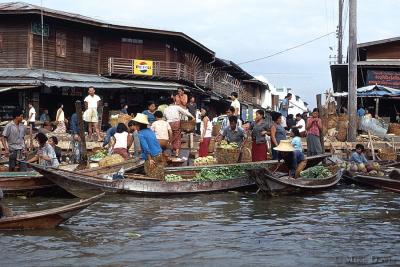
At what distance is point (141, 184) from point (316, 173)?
4605 millimetres

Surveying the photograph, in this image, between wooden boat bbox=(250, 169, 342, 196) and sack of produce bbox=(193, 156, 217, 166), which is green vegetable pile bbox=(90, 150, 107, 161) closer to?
sack of produce bbox=(193, 156, 217, 166)

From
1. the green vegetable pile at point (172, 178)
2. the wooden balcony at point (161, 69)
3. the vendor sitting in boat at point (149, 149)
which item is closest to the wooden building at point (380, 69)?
the wooden balcony at point (161, 69)

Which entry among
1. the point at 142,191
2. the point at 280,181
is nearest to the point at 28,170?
the point at 142,191

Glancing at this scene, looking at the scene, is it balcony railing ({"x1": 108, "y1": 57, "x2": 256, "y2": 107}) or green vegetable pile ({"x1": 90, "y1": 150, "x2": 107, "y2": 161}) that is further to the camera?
balcony railing ({"x1": 108, "y1": 57, "x2": 256, "y2": 107})

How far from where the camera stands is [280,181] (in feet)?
38.5

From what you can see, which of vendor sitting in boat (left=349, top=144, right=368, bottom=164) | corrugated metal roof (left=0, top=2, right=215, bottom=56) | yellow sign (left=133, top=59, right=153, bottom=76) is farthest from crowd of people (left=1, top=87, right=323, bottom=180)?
yellow sign (left=133, top=59, right=153, bottom=76)

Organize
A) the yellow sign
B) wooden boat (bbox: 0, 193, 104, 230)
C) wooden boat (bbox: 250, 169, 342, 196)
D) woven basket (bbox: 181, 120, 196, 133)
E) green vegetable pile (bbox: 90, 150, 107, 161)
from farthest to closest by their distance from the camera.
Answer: the yellow sign, woven basket (bbox: 181, 120, 196, 133), green vegetable pile (bbox: 90, 150, 107, 161), wooden boat (bbox: 250, 169, 342, 196), wooden boat (bbox: 0, 193, 104, 230)

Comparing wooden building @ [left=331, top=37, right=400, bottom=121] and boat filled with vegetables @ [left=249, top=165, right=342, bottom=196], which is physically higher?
wooden building @ [left=331, top=37, right=400, bottom=121]

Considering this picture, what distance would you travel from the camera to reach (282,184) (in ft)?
39.0

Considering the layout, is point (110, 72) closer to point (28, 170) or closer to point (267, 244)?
point (28, 170)

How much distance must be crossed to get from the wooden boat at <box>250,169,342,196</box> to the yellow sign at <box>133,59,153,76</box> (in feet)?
56.3

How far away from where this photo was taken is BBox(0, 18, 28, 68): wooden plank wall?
986 inches

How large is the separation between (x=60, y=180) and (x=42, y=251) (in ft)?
12.7

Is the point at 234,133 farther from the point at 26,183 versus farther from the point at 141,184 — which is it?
the point at 26,183
